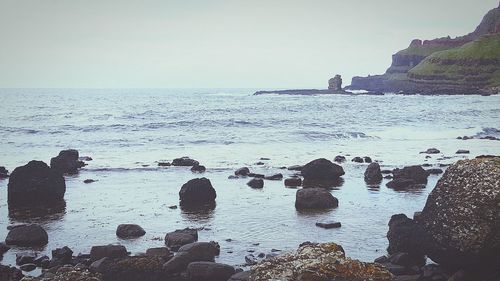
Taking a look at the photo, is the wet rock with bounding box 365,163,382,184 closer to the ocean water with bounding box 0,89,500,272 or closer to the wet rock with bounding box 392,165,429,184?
the ocean water with bounding box 0,89,500,272

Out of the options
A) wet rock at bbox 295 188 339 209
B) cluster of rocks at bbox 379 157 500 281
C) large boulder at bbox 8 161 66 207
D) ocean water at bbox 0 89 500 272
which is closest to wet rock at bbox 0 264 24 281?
ocean water at bbox 0 89 500 272

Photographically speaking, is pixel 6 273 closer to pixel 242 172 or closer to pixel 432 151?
pixel 242 172

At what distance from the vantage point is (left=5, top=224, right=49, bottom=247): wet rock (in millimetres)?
15646

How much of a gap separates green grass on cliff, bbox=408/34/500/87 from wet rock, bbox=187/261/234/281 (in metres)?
170

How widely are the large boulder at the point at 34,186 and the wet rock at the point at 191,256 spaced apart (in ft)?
38.4

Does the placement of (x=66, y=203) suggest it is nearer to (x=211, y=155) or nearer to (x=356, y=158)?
(x=211, y=155)

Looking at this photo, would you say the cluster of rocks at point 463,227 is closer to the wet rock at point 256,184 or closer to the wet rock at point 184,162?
the wet rock at point 256,184

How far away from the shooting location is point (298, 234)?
53.6ft

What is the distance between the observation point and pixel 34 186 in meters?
22.6

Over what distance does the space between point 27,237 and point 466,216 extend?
1281 centimetres

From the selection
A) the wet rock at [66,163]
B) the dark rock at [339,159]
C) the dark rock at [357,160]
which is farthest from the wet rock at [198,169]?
the dark rock at [357,160]

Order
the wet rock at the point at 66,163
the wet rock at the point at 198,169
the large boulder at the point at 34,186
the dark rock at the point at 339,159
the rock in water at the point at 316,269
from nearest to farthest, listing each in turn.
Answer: the rock in water at the point at 316,269
the large boulder at the point at 34,186
the wet rock at the point at 198,169
the wet rock at the point at 66,163
the dark rock at the point at 339,159

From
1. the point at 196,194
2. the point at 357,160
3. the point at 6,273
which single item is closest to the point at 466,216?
the point at 6,273

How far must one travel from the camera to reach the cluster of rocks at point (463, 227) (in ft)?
36.3
